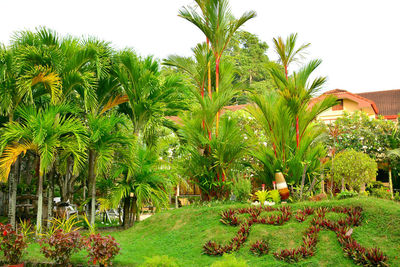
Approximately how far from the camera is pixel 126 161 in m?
10.9

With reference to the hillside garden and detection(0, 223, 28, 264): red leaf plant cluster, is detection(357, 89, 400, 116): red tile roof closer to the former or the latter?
the hillside garden

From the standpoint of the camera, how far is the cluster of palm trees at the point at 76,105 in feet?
31.3

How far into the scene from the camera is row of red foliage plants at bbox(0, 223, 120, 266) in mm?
6895

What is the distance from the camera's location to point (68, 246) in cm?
696

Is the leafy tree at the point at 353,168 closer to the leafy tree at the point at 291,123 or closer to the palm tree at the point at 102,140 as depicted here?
the leafy tree at the point at 291,123

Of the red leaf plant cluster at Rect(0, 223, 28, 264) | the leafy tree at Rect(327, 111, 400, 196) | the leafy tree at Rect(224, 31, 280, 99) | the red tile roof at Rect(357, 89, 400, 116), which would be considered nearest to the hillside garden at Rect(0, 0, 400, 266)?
the red leaf plant cluster at Rect(0, 223, 28, 264)

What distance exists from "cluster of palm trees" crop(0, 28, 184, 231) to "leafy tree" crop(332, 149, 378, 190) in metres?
5.06

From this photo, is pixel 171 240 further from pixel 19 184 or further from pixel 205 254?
pixel 19 184

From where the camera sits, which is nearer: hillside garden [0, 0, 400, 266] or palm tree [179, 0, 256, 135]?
hillside garden [0, 0, 400, 266]

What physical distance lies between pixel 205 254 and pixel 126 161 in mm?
4118

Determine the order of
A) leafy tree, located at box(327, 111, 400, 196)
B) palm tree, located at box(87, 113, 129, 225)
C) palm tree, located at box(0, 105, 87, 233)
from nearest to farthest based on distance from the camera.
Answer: palm tree, located at box(0, 105, 87, 233)
palm tree, located at box(87, 113, 129, 225)
leafy tree, located at box(327, 111, 400, 196)

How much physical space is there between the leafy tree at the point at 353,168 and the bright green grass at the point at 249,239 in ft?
7.82

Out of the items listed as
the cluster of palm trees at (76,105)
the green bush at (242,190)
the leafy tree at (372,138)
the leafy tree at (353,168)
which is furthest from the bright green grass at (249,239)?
the leafy tree at (372,138)

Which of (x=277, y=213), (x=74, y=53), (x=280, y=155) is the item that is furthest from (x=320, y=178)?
(x=74, y=53)
